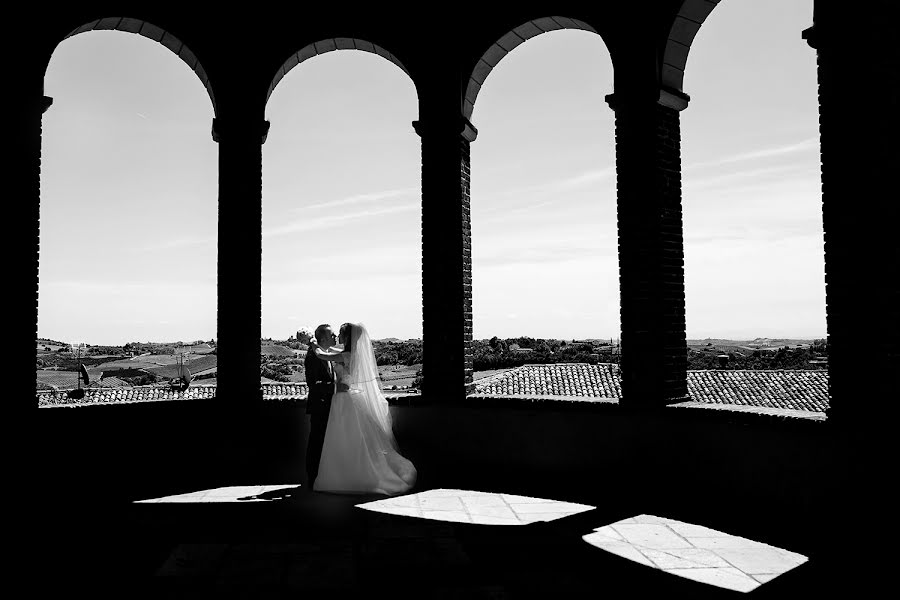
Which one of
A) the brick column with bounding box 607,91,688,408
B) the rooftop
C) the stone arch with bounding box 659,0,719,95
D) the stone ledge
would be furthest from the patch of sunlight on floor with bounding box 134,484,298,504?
the rooftop

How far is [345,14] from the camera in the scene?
8508 millimetres

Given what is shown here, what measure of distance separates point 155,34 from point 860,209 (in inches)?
302

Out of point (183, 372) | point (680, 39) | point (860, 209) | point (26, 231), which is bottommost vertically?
point (183, 372)

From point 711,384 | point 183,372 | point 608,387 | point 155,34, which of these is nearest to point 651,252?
point 155,34

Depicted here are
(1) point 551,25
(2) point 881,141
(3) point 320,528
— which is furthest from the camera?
(1) point 551,25

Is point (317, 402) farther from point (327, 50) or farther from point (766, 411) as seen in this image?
point (327, 50)

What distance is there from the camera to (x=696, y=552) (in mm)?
4895

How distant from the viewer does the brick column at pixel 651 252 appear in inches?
276

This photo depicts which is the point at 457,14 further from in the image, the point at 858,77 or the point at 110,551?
the point at 110,551

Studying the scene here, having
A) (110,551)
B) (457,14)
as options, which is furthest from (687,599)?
(457,14)

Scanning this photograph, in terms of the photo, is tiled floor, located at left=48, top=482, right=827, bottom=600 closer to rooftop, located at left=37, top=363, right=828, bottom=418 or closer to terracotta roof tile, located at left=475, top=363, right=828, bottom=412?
rooftop, located at left=37, top=363, right=828, bottom=418

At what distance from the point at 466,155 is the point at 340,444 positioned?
3.72 m

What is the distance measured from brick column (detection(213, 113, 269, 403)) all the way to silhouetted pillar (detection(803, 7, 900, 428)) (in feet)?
19.7

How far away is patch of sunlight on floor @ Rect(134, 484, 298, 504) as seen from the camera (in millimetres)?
6645
